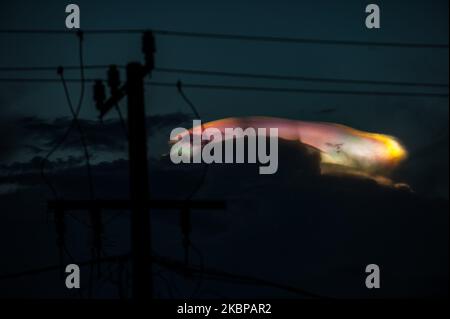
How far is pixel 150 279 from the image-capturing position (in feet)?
41.9

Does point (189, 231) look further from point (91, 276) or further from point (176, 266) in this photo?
point (91, 276)

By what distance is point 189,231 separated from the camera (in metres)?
14.9

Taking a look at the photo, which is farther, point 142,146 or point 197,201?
point 197,201
